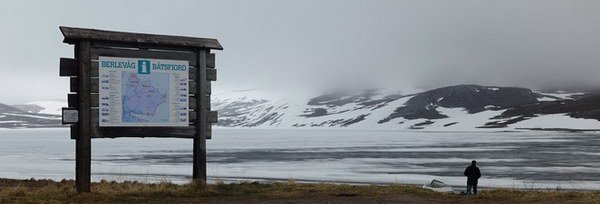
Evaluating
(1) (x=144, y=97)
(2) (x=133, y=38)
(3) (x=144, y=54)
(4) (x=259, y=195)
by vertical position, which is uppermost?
(2) (x=133, y=38)

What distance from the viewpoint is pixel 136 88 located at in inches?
629

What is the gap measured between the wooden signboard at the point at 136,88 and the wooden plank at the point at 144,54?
2 centimetres

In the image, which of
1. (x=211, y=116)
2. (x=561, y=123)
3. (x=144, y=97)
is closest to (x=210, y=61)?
(x=211, y=116)

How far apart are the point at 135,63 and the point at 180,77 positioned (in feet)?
4.07

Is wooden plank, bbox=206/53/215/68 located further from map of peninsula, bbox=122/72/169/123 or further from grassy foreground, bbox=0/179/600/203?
A: grassy foreground, bbox=0/179/600/203

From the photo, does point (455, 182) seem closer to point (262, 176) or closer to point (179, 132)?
point (262, 176)

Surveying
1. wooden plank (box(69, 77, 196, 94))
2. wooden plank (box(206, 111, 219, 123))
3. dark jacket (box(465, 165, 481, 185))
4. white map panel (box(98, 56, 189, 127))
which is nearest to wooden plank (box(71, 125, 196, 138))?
white map panel (box(98, 56, 189, 127))

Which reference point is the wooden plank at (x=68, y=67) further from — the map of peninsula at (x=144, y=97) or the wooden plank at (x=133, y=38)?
the map of peninsula at (x=144, y=97)

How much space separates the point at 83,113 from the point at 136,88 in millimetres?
1520

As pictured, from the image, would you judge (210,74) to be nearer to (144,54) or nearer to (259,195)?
(144,54)

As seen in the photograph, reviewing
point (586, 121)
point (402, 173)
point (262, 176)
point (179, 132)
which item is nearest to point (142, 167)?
point (262, 176)

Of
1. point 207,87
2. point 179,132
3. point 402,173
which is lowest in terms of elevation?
point 402,173

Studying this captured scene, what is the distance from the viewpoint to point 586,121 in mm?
185875

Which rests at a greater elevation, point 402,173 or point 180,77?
point 180,77
